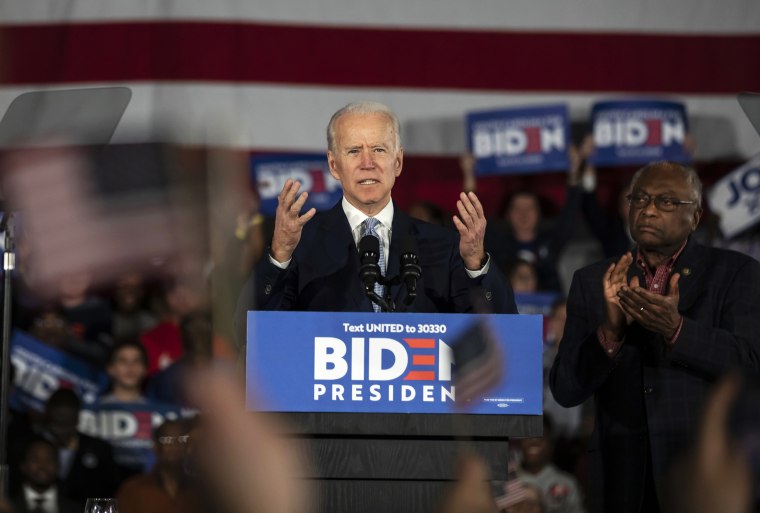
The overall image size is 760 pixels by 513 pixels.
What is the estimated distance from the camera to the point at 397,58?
7.32 metres

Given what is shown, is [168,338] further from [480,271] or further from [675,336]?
[675,336]

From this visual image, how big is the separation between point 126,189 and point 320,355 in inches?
173

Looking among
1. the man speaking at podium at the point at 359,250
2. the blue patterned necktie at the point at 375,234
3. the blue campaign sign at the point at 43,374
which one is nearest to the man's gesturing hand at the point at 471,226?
the man speaking at podium at the point at 359,250

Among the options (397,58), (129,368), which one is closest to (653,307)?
(129,368)

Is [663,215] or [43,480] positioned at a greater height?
[663,215]

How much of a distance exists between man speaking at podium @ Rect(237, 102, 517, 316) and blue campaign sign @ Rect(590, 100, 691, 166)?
3876mm

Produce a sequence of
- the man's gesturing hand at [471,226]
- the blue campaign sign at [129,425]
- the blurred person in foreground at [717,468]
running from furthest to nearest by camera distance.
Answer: the blue campaign sign at [129,425] → the man's gesturing hand at [471,226] → the blurred person in foreground at [717,468]

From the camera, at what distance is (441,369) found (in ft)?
8.79

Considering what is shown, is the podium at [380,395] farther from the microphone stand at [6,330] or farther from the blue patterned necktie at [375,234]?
the microphone stand at [6,330]

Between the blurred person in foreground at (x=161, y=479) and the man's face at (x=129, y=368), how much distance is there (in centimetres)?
45

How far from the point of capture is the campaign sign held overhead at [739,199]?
6.65m

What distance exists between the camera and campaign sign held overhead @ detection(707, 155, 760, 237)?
6.65 metres

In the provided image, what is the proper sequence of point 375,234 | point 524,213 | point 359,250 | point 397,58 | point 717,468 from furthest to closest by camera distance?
point 397,58, point 524,213, point 375,234, point 359,250, point 717,468

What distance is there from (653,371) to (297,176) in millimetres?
3858
